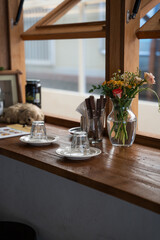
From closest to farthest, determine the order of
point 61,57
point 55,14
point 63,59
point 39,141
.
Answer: point 39,141 → point 55,14 → point 61,57 → point 63,59

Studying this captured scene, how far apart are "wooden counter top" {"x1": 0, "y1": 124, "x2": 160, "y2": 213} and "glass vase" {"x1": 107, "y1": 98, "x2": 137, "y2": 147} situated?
0.05 meters

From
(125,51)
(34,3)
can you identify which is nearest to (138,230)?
(125,51)

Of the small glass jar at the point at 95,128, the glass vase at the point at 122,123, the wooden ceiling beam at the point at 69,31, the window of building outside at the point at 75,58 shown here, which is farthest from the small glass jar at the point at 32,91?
the glass vase at the point at 122,123

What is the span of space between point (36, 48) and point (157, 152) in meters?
3.89

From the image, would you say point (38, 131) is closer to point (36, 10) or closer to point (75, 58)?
point (36, 10)

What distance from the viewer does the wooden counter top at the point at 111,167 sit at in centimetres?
118

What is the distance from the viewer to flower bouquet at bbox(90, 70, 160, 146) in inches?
63.3

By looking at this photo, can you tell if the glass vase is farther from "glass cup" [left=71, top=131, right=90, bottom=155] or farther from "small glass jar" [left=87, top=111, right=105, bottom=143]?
"glass cup" [left=71, top=131, right=90, bottom=155]

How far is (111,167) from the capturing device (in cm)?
142

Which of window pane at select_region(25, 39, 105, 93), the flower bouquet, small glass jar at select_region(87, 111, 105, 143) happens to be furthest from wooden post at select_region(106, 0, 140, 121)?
window pane at select_region(25, 39, 105, 93)

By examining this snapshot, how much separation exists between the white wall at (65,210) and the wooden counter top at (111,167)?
0.13 meters

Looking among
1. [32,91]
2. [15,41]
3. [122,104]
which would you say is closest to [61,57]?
[15,41]

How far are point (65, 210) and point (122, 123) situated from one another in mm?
505

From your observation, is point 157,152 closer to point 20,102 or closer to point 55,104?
point 20,102
